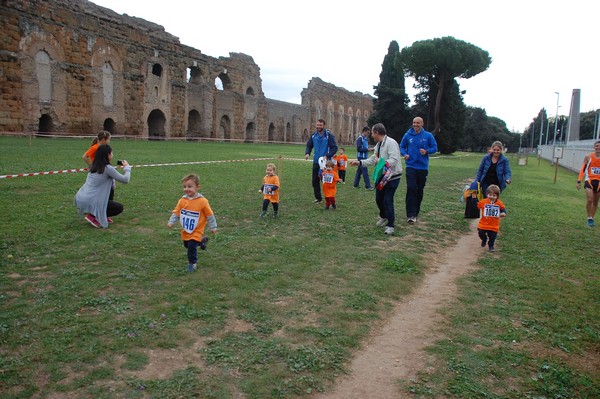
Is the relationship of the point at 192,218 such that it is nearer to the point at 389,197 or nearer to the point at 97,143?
the point at 97,143

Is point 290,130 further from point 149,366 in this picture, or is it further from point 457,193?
point 149,366

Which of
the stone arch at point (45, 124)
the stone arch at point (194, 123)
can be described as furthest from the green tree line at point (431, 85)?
the stone arch at point (45, 124)

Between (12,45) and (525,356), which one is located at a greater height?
(12,45)

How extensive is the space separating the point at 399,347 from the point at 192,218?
2.70m

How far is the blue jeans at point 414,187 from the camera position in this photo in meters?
8.44

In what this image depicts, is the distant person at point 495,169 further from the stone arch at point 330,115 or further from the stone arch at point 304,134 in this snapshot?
the stone arch at point 330,115

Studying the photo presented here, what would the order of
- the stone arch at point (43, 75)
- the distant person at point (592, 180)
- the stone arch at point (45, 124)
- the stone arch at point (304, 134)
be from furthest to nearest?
the stone arch at point (304, 134), the stone arch at point (45, 124), the stone arch at point (43, 75), the distant person at point (592, 180)

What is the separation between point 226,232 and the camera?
706 cm

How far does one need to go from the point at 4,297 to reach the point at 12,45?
2463 centimetres

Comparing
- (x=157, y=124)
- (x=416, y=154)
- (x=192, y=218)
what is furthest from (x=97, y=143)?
(x=157, y=124)

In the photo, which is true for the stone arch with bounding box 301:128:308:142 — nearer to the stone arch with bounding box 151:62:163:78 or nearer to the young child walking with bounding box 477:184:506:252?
the stone arch with bounding box 151:62:163:78

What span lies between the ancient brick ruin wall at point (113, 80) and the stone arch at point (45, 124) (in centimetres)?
5

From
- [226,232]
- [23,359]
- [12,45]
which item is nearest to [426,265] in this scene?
[226,232]

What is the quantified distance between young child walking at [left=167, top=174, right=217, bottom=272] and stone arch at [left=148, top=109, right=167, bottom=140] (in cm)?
3119
